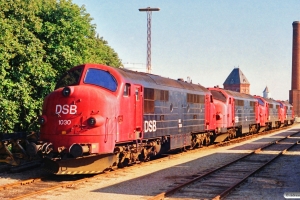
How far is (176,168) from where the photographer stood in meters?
18.5

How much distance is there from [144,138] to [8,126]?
928cm

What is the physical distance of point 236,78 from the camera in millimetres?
167125

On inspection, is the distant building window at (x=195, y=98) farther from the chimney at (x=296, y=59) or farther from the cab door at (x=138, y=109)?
the chimney at (x=296, y=59)

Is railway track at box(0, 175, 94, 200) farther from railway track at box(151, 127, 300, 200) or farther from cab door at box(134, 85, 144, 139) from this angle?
railway track at box(151, 127, 300, 200)

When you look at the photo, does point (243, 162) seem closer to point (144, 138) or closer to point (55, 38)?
point (144, 138)

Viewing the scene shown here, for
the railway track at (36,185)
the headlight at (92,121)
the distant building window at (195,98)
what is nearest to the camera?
the railway track at (36,185)

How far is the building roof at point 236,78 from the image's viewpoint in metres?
166

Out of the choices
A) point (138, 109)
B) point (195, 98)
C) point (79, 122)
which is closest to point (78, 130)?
point (79, 122)

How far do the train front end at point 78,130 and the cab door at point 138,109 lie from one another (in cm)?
193

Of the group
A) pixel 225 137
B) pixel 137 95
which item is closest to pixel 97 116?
pixel 137 95

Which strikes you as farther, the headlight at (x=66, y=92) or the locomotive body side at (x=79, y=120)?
the headlight at (x=66, y=92)

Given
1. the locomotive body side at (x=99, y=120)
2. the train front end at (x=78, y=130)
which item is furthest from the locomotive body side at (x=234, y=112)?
the train front end at (x=78, y=130)

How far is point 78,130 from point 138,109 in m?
3.59

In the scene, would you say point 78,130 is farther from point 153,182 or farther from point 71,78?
point 153,182
